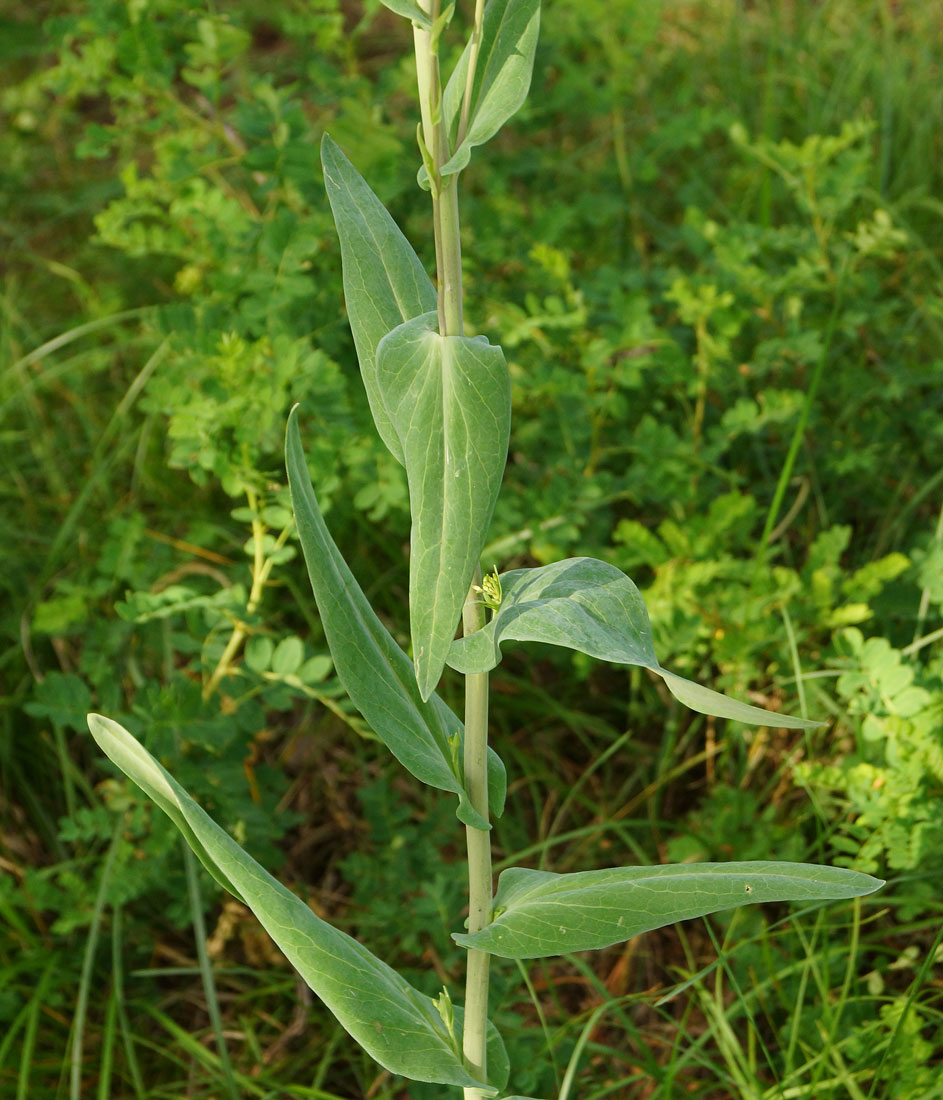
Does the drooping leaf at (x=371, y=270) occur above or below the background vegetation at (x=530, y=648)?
above

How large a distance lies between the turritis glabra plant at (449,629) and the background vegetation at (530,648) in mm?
352

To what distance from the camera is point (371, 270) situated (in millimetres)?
1028

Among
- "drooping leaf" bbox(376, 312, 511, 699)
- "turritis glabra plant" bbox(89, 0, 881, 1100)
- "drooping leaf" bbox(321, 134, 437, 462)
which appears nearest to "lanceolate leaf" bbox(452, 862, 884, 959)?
"turritis glabra plant" bbox(89, 0, 881, 1100)

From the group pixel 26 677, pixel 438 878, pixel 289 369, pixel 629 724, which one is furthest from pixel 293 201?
pixel 438 878

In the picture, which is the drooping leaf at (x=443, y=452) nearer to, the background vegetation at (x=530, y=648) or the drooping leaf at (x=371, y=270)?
the drooping leaf at (x=371, y=270)

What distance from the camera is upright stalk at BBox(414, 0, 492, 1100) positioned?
2.80ft

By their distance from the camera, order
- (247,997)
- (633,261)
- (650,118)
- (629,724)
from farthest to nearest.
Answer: (650,118), (633,261), (629,724), (247,997)

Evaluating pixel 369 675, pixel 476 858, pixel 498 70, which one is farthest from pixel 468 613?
pixel 498 70

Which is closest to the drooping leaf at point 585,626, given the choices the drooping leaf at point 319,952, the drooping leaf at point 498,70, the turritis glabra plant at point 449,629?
the turritis glabra plant at point 449,629

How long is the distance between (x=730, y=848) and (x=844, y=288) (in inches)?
44.8

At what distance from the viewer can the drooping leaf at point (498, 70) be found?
2.98 ft

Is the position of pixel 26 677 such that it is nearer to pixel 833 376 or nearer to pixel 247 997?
pixel 247 997

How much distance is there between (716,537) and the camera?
1909 millimetres

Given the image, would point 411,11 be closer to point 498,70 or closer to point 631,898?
point 498,70
